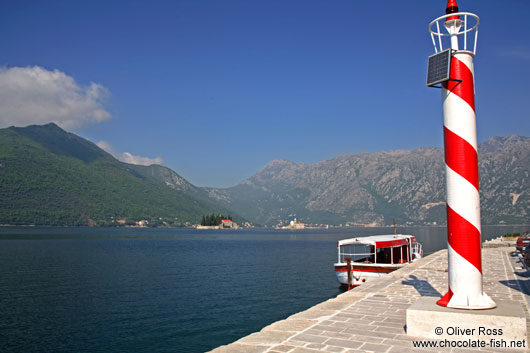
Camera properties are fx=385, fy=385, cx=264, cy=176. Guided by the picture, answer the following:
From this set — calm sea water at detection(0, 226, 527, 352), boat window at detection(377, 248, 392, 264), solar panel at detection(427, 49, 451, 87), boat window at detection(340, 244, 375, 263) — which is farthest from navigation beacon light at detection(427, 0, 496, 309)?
boat window at detection(377, 248, 392, 264)

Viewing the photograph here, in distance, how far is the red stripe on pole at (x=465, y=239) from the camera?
725 centimetres

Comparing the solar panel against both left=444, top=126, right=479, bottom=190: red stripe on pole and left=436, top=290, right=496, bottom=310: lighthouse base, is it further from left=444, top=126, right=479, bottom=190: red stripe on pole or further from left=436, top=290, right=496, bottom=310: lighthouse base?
left=436, top=290, right=496, bottom=310: lighthouse base

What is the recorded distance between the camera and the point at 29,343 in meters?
14.7

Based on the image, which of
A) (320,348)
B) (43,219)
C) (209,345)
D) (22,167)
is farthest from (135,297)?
(22,167)

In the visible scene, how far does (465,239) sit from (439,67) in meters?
3.42

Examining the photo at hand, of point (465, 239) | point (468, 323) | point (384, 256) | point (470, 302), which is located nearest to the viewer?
point (468, 323)

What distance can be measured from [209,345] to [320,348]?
30.8 feet

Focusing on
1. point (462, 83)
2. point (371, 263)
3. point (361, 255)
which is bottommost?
point (361, 255)

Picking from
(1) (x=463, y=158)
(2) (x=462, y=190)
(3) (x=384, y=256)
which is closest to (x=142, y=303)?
(3) (x=384, y=256)

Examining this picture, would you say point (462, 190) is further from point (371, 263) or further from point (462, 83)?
point (371, 263)

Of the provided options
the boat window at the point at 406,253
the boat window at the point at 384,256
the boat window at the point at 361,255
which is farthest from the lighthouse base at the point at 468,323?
the boat window at the point at 406,253

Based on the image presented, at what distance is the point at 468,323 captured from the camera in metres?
6.61

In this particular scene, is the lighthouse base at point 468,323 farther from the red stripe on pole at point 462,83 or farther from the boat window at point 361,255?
the boat window at point 361,255

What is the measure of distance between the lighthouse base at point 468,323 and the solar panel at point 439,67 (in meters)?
4.36
